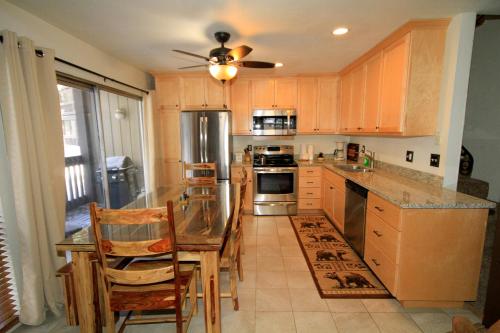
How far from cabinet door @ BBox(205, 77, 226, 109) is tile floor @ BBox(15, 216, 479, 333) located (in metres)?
2.78

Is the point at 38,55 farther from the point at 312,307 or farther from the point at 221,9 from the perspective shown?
the point at 312,307

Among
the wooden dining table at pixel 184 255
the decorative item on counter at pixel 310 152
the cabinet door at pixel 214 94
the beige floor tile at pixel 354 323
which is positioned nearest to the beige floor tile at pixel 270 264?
the beige floor tile at pixel 354 323

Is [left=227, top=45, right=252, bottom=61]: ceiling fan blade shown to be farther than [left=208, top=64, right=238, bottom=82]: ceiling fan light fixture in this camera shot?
No

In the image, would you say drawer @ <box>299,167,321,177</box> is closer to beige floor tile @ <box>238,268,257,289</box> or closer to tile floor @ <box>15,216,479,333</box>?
tile floor @ <box>15,216,479,333</box>

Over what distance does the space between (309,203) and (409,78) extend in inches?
95.7

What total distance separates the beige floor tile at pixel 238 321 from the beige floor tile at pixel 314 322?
1.17ft

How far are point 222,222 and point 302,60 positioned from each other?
8.91 feet

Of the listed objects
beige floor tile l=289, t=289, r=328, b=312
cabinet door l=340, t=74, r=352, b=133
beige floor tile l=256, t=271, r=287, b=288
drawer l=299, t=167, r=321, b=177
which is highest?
cabinet door l=340, t=74, r=352, b=133

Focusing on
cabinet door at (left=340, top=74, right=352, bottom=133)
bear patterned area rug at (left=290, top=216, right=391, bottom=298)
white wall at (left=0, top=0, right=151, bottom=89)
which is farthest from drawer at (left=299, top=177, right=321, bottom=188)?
white wall at (left=0, top=0, right=151, bottom=89)

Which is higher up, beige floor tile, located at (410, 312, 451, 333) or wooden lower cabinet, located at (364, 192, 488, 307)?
wooden lower cabinet, located at (364, 192, 488, 307)

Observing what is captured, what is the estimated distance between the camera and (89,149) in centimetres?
296

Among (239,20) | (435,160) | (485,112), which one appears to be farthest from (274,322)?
(485,112)

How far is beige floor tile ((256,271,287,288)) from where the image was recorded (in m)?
2.29

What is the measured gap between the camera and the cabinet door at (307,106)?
4.22 meters
